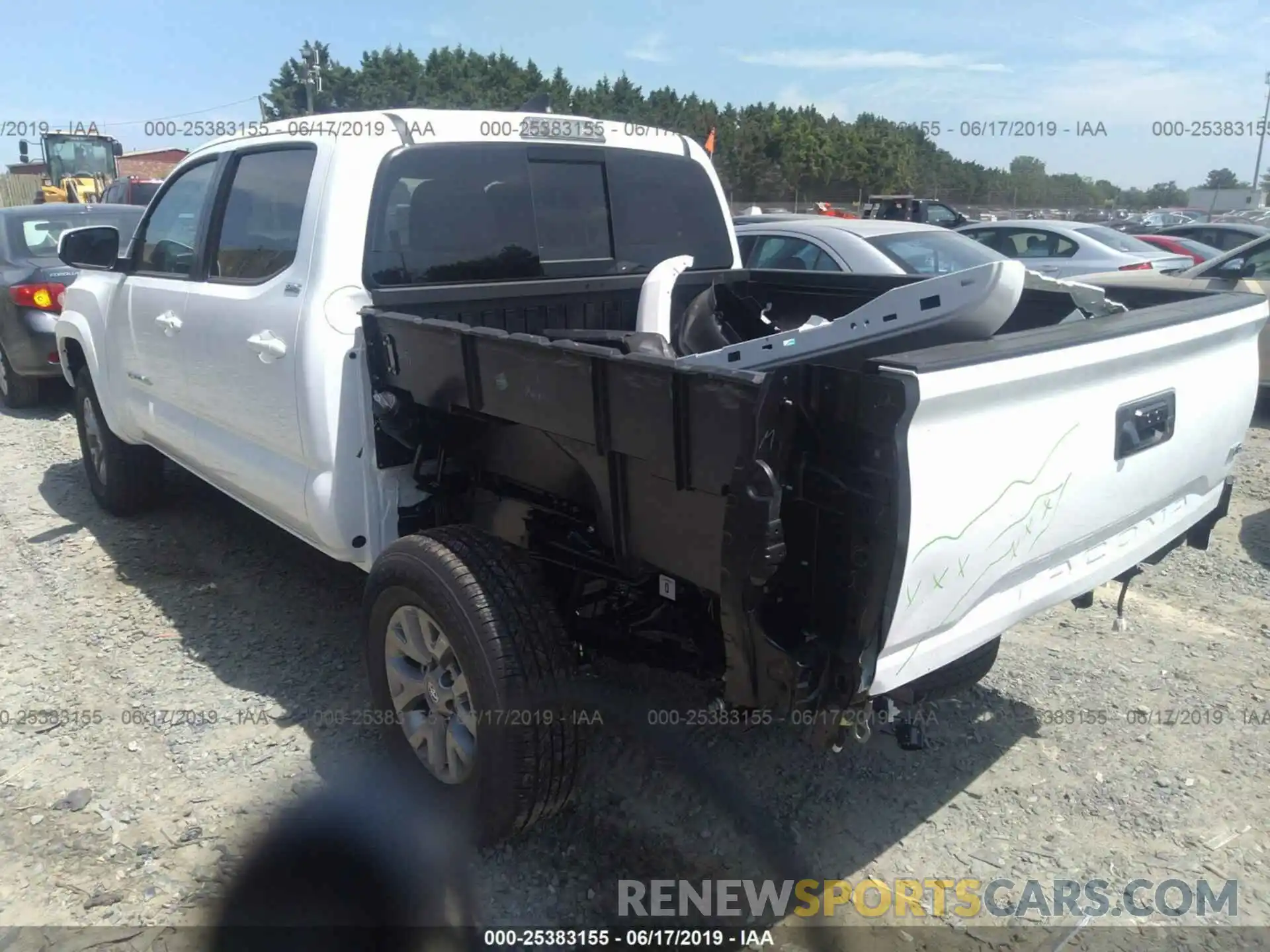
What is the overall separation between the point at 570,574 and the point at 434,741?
657 mm

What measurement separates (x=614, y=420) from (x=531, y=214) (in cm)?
158

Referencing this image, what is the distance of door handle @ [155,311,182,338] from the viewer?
4.06 meters

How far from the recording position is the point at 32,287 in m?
7.55

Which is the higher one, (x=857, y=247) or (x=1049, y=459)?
(x=857, y=247)

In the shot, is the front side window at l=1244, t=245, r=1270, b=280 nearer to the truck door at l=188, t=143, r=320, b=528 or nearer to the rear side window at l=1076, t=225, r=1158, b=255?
the rear side window at l=1076, t=225, r=1158, b=255

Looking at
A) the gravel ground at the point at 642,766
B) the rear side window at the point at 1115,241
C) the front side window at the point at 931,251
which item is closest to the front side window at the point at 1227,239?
the rear side window at the point at 1115,241

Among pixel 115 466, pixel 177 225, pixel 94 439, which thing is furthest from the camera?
pixel 94 439

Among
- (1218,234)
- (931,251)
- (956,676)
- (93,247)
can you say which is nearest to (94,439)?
(93,247)

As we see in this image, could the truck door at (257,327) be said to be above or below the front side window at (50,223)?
below

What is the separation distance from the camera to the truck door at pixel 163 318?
4.12m

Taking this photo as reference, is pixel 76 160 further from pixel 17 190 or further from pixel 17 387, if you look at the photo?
pixel 17 387

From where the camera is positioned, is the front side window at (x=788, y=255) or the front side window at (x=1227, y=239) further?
the front side window at (x=1227, y=239)

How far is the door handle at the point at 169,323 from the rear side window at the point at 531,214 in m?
1.35

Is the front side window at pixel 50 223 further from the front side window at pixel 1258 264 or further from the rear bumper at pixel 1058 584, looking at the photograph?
the front side window at pixel 1258 264
